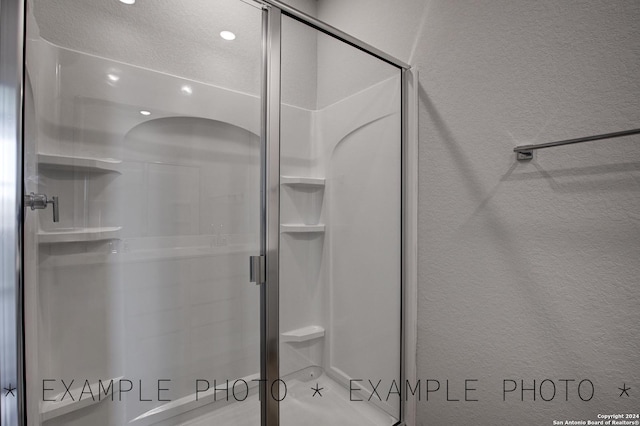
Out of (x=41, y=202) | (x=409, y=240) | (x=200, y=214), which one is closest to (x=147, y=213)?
(x=200, y=214)

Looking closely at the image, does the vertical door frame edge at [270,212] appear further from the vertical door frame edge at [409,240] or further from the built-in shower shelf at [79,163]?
the vertical door frame edge at [409,240]

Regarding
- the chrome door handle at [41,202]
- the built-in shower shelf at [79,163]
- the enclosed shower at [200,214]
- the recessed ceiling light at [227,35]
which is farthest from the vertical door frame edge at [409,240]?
the chrome door handle at [41,202]

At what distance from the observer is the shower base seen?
1.13 metres

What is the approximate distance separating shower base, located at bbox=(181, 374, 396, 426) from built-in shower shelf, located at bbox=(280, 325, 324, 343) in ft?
0.47

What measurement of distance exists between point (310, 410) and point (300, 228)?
2.29 feet

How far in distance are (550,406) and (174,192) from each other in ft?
4.74

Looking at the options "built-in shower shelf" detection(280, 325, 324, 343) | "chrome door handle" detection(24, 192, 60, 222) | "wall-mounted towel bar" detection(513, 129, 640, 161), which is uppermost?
"wall-mounted towel bar" detection(513, 129, 640, 161)

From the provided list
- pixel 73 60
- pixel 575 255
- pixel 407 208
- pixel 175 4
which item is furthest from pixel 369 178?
pixel 73 60

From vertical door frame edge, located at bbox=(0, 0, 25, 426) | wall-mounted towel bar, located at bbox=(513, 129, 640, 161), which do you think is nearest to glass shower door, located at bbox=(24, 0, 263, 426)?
vertical door frame edge, located at bbox=(0, 0, 25, 426)

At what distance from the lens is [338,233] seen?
125cm

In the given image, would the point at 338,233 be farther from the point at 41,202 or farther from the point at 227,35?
the point at 41,202

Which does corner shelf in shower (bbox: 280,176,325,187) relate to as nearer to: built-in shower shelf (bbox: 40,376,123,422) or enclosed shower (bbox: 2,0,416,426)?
enclosed shower (bbox: 2,0,416,426)

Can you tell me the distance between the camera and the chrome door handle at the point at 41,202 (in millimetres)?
773

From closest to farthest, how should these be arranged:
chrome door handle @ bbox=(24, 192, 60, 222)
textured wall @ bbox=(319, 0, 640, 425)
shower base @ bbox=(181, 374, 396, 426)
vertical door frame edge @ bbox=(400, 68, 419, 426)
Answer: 1. chrome door handle @ bbox=(24, 192, 60, 222)
2. textured wall @ bbox=(319, 0, 640, 425)
3. shower base @ bbox=(181, 374, 396, 426)
4. vertical door frame edge @ bbox=(400, 68, 419, 426)
